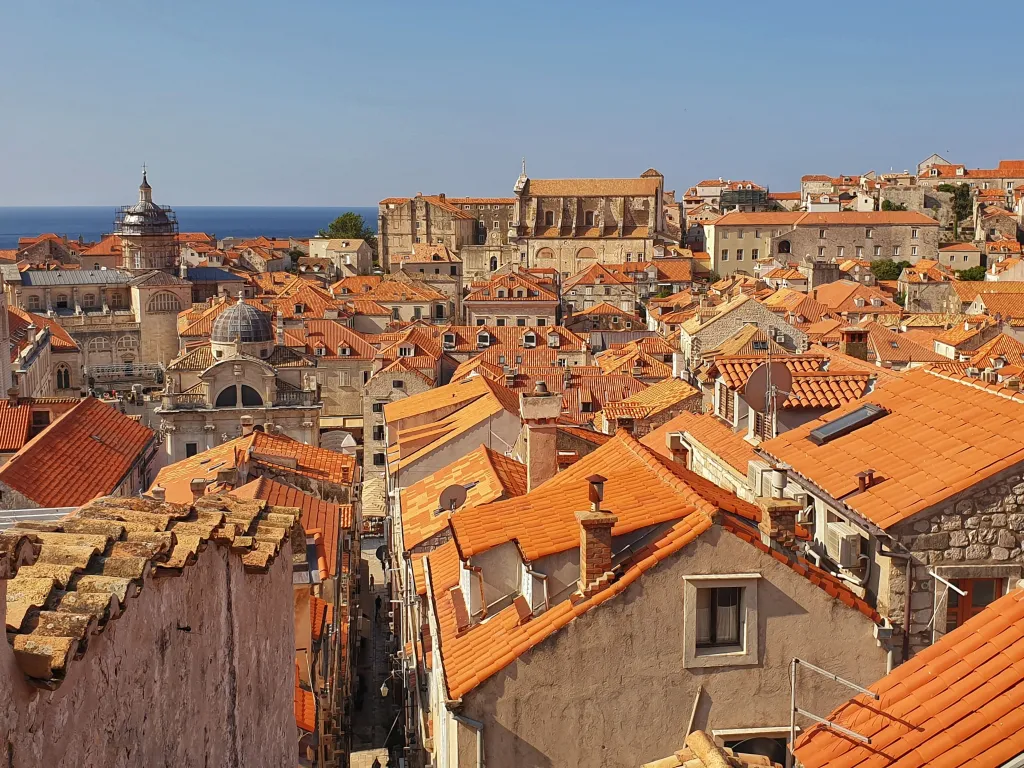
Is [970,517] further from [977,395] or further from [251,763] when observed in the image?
[251,763]

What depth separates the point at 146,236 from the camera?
262ft

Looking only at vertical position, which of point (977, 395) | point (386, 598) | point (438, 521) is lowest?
point (386, 598)

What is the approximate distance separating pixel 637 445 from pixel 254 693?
21.0 feet

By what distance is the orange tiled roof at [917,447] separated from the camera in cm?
912

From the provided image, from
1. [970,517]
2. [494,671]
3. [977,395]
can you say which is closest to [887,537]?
[970,517]

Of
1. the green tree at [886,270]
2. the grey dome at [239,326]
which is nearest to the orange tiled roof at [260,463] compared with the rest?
the grey dome at [239,326]

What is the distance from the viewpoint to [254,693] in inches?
266

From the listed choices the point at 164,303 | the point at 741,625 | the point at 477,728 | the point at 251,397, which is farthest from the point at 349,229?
the point at 477,728

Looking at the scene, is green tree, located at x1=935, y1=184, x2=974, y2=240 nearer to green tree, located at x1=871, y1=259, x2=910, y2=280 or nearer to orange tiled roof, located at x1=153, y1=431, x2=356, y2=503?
green tree, located at x1=871, y1=259, x2=910, y2=280

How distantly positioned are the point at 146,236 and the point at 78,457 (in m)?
59.3

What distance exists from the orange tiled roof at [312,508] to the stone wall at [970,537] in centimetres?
1110

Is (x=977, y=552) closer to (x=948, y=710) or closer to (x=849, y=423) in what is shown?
(x=849, y=423)

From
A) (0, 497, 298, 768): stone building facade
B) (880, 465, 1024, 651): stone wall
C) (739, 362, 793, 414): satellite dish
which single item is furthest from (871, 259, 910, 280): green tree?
(0, 497, 298, 768): stone building facade

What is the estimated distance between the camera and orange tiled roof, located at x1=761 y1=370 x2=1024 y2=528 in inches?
359
